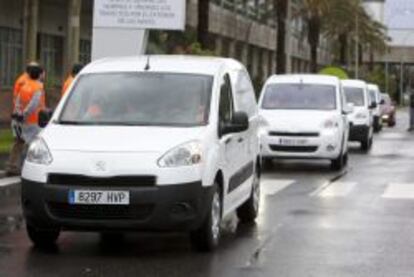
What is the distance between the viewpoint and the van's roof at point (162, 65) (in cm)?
1050

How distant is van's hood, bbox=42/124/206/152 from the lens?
9141 millimetres

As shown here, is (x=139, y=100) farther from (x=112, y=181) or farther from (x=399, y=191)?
(x=399, y=191)

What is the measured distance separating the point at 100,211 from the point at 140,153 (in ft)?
1.97

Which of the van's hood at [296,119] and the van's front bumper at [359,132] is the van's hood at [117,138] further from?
the van's front bumper at [359,132]

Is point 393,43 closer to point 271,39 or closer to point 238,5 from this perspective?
point 271,39

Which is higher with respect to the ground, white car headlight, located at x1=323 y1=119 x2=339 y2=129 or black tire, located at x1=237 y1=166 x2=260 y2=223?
white car headlight, located at x1=323 y1=119 x2=339 y2=129

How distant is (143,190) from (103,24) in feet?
34.8

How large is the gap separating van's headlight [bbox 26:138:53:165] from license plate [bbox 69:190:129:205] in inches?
16.1

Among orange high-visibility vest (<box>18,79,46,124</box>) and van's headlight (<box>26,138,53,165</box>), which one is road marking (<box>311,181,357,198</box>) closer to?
orange high-visibility vest (<box>18,79,46,124</box>)

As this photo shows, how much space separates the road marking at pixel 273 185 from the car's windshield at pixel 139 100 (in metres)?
5.30

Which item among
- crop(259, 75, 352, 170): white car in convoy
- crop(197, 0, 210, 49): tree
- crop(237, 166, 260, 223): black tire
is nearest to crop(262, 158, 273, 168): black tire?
crop(259, 75, 352, 170): white car in convoy

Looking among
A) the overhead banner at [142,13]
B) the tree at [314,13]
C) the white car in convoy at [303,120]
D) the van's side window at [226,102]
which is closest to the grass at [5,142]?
the overhead banner at [142,13]

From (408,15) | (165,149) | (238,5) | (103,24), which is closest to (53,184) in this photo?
(165,149)

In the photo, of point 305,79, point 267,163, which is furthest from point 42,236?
point 305,79
